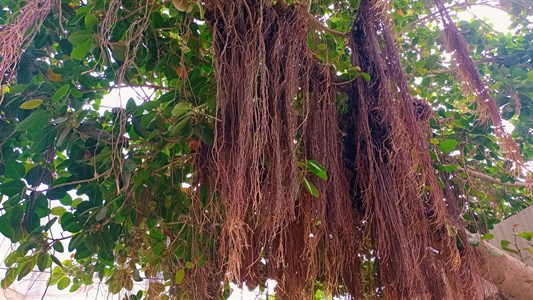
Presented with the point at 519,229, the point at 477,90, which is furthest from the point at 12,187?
the point at 519,229

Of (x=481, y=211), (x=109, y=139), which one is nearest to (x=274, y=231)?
(x=109, y=139)

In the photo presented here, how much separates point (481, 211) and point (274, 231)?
4.41 ft

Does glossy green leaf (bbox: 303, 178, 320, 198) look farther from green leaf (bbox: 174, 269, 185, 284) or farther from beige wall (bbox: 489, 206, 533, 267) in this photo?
beige wall (bbox: 489, 206, 533, 267)

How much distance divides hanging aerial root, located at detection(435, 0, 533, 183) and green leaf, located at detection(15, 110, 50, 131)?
144 centimetres

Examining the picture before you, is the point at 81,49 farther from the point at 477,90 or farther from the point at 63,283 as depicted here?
the point at 477,90

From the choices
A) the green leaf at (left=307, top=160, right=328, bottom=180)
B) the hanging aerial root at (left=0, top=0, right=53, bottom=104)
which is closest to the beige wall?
the green leaf at (left=307, top=160, right=328, bottom=180)

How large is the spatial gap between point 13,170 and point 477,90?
160 cm

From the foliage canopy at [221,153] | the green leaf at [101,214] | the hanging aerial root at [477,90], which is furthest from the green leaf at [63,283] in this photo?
the hanging aerial root at [477,90]

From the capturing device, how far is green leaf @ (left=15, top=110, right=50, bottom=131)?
42.3 inches

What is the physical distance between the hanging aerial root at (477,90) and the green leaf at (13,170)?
1.55 m

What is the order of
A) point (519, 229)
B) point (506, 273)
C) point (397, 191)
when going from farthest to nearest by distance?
point (519, 229)
point (506, 273)
point (397, 191)

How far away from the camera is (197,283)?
1229 millimetres

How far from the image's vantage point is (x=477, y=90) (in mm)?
1540

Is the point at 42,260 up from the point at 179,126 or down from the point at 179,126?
down
